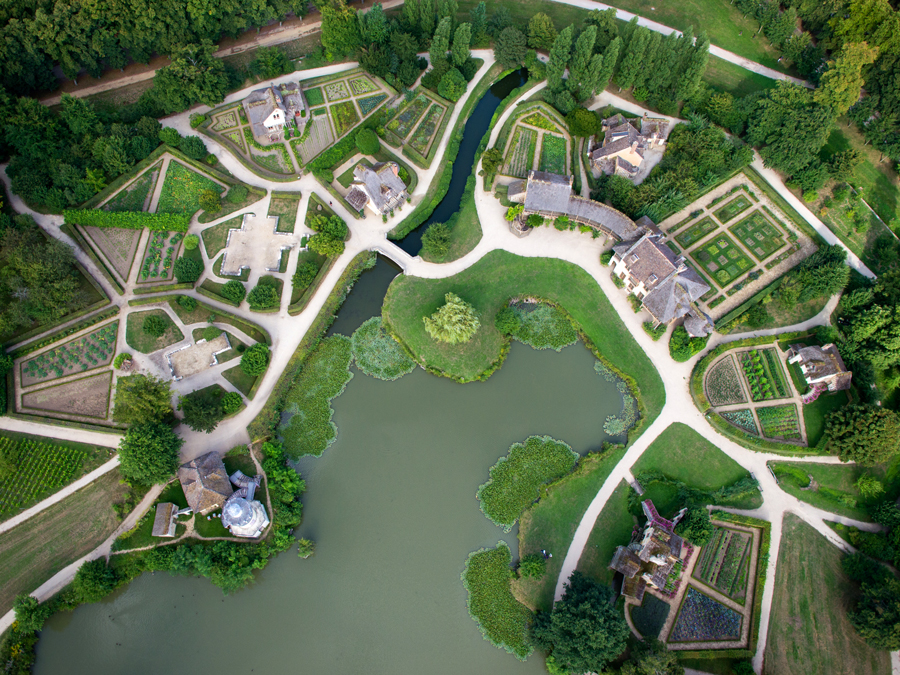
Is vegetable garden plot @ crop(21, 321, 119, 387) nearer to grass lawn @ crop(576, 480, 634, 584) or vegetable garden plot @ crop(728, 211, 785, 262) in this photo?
grass lawn @ crop(576, 480, 634, 584)

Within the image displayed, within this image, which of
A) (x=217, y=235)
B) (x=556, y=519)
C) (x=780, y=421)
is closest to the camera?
(x=556, y=519)

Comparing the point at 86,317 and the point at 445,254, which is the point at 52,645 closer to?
the point at 86,317

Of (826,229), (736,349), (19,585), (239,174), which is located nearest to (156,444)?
(19,585)

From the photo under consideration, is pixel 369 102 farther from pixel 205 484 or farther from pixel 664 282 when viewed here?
pixel 205 484

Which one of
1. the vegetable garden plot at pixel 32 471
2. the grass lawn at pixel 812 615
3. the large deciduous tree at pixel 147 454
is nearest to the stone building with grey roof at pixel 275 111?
the large deciduous tree at pixel 147 454

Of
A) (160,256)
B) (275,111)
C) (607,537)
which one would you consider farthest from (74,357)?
(607,537)

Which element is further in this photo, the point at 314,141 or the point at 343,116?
the point at 343,116
